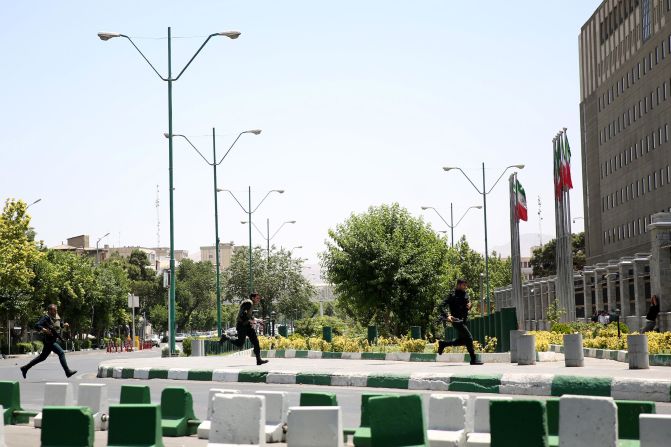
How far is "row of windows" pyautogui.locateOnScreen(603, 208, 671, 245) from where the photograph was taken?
84.9 m

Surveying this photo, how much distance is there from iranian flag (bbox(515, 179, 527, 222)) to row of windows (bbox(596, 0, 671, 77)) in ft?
109

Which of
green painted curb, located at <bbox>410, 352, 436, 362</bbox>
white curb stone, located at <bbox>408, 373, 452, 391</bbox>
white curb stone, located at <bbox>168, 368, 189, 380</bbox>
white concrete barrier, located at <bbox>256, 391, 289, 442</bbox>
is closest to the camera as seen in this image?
white concrete barrier, located at <bbox>256, 391, 289, 442</bbox>

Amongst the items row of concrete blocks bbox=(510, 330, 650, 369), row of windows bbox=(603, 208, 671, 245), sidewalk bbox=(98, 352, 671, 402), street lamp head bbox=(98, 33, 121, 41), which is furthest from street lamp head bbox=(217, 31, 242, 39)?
row of windows bbox=(603, 208, 671, 245)

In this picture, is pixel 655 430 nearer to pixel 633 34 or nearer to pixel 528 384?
pixel 528 384

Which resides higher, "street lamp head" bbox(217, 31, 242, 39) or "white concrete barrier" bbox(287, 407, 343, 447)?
"street lamp head" bbox(217, 31, 242, 39)

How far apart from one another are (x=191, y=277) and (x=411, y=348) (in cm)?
12228

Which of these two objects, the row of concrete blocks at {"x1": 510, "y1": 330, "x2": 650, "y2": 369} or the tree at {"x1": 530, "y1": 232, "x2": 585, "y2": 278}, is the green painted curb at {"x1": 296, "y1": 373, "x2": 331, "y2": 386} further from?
the tree at {"x1": 530, "y1": 232, "x2": 585, "y2": 278}

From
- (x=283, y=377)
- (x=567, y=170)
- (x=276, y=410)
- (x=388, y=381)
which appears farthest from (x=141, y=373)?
(x=567, y=170)

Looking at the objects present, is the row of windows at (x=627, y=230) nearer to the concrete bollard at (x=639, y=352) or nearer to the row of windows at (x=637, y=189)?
the row of windows at (x=637, y=189)

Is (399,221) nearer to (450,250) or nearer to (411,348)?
(450,250)

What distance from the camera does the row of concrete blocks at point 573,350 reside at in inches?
845

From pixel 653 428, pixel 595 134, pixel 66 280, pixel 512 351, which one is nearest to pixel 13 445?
pixel 653 428

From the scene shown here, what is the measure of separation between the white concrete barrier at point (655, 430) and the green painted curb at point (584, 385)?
8806 mm

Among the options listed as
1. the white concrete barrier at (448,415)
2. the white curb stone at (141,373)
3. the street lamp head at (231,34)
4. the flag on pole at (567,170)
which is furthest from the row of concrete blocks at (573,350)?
the flag on pole at (567,170)
